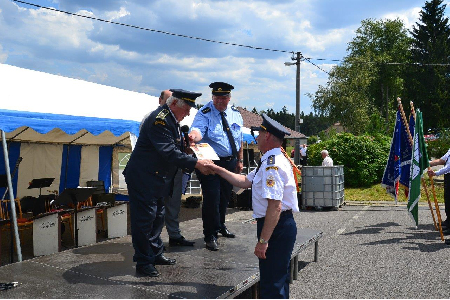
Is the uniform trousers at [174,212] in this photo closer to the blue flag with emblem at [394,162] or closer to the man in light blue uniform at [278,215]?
the man in light blue uniform at [278,215]

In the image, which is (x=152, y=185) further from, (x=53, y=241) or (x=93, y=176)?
(x=93, y=176)

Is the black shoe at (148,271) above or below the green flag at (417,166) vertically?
below

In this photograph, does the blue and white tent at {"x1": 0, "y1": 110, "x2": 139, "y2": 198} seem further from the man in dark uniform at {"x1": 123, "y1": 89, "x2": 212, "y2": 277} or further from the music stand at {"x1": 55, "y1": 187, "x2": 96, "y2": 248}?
the man in dark uniform at {"x1": 123, "y1": 89, "x2": 212, "y2": 277}

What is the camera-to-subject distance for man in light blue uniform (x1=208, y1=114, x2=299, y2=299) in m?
3.06

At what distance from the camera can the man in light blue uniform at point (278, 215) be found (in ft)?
10.0

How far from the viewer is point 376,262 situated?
21.7ft

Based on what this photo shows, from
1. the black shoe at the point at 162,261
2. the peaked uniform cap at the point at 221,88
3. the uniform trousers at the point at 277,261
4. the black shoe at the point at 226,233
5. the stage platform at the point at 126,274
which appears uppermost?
the peaked uniform cap at the point at 221,88

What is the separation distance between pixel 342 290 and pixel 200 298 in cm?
251

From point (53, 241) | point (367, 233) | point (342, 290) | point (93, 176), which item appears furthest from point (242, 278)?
point (93, 176)

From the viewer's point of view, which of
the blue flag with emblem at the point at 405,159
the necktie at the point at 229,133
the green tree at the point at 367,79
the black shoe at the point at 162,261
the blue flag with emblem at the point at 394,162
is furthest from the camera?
the green tree at the point at 367,79

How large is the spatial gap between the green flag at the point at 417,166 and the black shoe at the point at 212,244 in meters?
4.73

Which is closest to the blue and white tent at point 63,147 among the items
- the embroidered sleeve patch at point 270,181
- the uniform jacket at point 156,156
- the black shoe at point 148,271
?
the uniform jacket at point 156,156

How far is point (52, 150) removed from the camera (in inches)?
457

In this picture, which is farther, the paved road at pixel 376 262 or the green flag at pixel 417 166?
the green flag at pixel 417 166
